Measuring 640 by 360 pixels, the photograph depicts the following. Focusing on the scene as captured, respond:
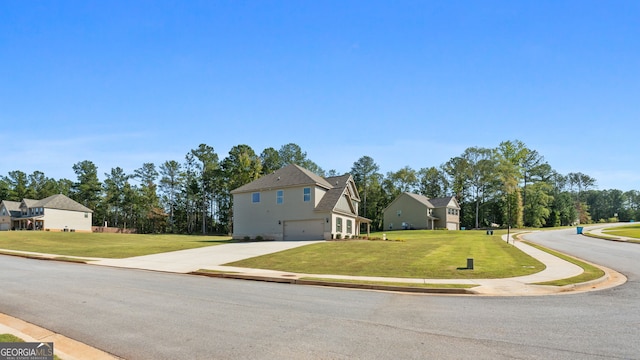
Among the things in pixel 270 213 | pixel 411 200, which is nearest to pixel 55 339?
pixel 270 213

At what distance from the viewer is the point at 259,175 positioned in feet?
268

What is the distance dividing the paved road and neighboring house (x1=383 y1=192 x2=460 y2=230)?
61.7m

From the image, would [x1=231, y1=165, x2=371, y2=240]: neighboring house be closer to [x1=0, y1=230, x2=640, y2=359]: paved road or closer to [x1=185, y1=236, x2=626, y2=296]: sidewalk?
[x1=185, y1=236, x2=626, y2=296]: sidewalk

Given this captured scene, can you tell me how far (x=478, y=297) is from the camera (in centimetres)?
1215

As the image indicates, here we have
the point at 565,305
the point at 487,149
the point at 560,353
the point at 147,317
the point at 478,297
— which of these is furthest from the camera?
the point at 487,149

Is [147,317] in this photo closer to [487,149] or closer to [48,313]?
[48,313]

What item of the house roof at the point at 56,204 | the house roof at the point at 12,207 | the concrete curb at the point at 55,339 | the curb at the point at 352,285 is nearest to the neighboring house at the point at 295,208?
the curb at the point at 352,285

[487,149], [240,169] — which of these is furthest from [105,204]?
[487,149]

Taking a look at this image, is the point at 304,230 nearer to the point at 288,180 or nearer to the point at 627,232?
the point at 288,180

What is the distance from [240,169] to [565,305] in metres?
70.9

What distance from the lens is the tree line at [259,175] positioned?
83.8 meters

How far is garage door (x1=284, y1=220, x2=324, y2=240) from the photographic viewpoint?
41031 millimetres

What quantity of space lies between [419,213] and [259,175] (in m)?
31.8

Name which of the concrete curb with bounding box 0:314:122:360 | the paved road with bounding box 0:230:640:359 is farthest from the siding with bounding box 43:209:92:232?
the concrete curb with bounding box 0:314:122:360
